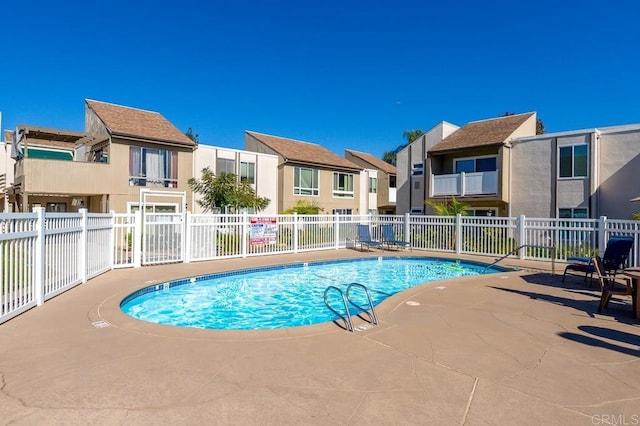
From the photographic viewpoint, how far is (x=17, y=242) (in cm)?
581

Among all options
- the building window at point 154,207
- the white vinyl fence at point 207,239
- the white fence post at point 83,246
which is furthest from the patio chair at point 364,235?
the building window at point 154,207

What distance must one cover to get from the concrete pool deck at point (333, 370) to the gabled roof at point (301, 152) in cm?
2184

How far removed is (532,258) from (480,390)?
38.4 feet

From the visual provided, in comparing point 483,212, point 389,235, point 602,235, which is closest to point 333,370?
point 602,235

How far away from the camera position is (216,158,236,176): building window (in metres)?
Result: 24.1

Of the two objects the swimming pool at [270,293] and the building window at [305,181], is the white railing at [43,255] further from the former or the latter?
the building window at [305,181]

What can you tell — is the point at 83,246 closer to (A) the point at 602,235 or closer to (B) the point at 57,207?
(A) the point at 602,235

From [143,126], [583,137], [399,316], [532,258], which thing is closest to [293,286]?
[399,316]

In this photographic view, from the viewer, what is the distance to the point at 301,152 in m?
29.5

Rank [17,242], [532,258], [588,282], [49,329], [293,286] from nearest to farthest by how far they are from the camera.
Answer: [49,329]
[17,242]
[588,282]
[293,286]
[532,258]

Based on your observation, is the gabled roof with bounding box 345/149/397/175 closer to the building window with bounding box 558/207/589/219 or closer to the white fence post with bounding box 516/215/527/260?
the building window with bounding box 558/207/589/219

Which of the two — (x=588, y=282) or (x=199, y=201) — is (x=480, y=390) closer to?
(x=588, y=282)

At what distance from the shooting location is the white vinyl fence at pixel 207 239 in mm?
6195

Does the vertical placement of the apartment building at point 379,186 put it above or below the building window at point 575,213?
above
